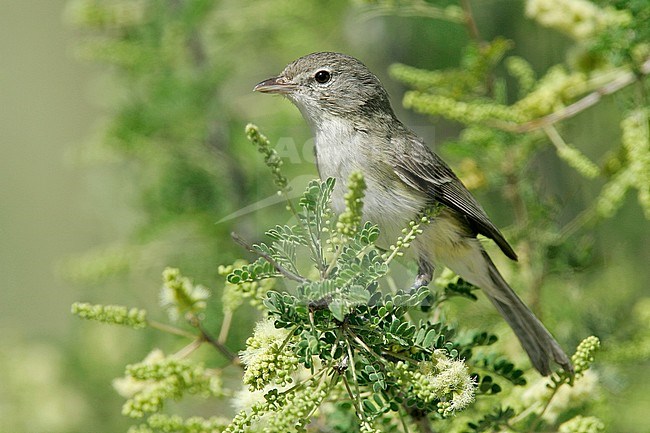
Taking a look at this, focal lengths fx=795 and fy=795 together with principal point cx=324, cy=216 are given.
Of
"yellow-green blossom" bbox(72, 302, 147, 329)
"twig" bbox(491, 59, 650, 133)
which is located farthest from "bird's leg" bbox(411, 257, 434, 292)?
"yellow-green blossom" bbox(72, 302, 147, 329)

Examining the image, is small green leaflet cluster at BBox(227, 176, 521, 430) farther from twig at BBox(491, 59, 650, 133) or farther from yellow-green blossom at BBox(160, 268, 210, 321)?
twig at BBox(491, 59, 650, 133)

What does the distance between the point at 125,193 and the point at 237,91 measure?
3.32ft

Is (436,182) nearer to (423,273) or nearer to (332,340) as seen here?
(423,273)

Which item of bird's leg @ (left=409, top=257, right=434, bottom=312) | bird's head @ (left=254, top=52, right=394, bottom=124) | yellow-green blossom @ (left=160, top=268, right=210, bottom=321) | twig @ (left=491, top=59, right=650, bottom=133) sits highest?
bird's head @ (left=254, top=52, right=394, bottom=124)

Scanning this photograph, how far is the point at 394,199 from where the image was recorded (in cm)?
280

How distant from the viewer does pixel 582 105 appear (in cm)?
269

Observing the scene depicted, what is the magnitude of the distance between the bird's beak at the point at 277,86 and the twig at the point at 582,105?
2.62ft

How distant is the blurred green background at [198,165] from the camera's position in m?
3.74

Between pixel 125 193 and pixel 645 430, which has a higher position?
pixel 125 193

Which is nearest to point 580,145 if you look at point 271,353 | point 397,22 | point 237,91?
point 397,22

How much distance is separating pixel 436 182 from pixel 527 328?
0.61 meters

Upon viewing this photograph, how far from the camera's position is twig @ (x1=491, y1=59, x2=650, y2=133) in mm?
2686

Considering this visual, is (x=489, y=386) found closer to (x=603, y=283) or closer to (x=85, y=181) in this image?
(x=603, y=283)

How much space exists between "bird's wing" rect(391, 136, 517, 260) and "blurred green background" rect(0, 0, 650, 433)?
19.8 inches
